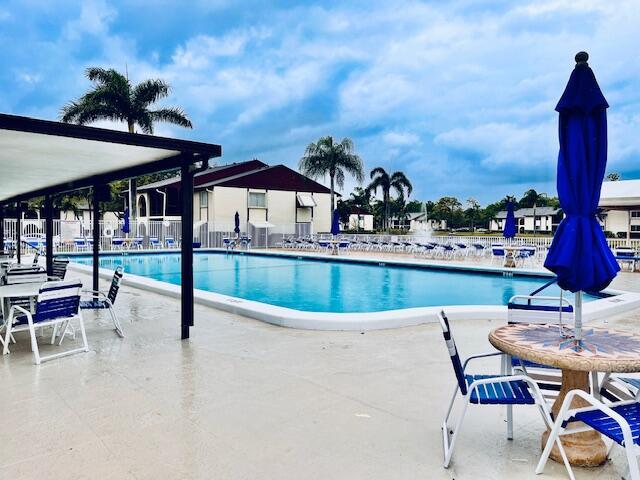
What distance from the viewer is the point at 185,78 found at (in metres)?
36.6

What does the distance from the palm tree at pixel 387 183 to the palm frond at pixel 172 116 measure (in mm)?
18012

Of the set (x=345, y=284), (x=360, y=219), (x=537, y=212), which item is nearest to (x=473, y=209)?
(x=537, y=212)

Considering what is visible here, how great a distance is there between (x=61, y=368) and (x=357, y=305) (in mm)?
6416

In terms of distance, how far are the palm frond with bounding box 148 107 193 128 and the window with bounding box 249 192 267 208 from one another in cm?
685

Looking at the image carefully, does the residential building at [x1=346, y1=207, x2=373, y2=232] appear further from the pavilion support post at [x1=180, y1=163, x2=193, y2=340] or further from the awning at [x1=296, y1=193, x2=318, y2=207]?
the pavilion support post at [x1=180, y1=163, x2=193, y2=340]

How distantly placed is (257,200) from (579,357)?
31.1 m

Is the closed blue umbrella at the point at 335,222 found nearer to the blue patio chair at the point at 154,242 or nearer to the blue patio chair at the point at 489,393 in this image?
the blue patio chair at the point at 154,242

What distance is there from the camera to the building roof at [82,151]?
4.70 m

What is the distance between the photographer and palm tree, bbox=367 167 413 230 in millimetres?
40812

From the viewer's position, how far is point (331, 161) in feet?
109

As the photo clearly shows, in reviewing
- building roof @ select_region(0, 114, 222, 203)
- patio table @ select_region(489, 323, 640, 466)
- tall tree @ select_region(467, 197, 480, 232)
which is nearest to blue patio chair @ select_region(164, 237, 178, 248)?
building roof @ select_region(0, 114, 222, 203)

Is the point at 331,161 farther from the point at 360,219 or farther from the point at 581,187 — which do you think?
the point at 581,187

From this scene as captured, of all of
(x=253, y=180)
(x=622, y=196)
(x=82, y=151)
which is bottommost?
(x=82, y=151)

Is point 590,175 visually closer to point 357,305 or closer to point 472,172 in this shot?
point 357,305
